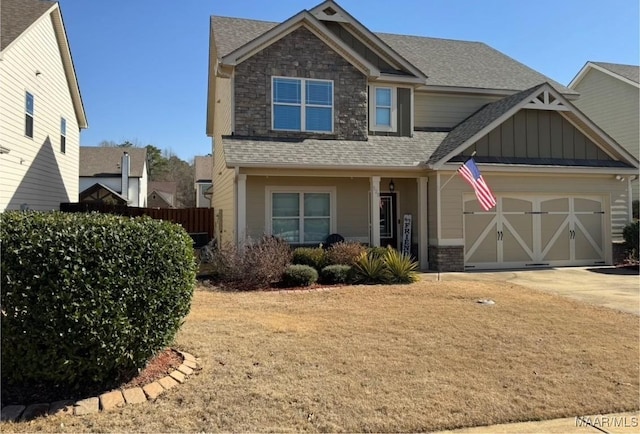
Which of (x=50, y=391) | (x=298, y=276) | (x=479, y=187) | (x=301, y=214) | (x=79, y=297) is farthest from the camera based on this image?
(x=301, y=214)

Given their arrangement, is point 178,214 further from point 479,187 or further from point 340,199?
point 479,187

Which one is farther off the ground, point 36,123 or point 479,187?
point 36,123

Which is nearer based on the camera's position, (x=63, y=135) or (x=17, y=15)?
(x=17, y=15)

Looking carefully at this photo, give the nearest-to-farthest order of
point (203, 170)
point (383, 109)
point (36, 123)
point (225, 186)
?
point (36, 123), point (225, 186), point (383, 109), point (203, 170)

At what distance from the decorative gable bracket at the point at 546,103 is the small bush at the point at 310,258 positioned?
7.90 metres

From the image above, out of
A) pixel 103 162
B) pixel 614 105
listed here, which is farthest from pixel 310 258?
pixel 103 162

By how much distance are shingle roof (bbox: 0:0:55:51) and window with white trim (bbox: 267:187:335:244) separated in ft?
27.1

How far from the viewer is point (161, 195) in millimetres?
55156

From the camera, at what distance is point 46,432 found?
3652 millimetres

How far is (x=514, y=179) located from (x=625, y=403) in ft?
35.4

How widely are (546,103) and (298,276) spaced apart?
31.3 ft

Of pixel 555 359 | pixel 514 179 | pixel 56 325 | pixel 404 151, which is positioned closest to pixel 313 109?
pixel 404 151

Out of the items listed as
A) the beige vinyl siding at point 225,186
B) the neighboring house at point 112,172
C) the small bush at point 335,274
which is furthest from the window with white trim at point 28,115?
the neighboring house at point 112,172

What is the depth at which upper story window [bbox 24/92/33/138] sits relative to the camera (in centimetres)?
1395
